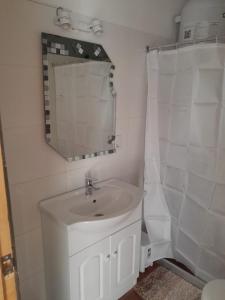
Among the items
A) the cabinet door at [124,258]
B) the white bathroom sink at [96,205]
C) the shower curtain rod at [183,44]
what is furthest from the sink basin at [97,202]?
the shower curtain rod at [183,44]

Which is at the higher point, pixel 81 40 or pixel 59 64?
pixel 81 40

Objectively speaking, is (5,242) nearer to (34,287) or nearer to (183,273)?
(34,287)

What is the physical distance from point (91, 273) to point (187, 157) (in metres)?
1.05

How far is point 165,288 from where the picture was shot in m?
1.78

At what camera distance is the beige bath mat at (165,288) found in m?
1.71

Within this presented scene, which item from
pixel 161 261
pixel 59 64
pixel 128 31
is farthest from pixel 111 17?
pixel 161 261

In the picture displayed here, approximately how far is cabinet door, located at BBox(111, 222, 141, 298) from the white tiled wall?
448 millimetres

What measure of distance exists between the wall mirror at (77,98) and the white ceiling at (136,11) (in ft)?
0.65

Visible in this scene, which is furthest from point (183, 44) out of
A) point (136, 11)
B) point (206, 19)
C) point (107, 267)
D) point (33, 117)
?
point (107, 267)

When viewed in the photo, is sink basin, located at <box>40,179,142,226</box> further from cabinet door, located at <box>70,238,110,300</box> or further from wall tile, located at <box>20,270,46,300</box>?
wall tile, located at <box>20,270,46,300</box>

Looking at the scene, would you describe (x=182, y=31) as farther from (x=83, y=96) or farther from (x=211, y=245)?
(x=211, y=245)

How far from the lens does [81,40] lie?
1.41 m

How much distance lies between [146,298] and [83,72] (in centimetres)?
169

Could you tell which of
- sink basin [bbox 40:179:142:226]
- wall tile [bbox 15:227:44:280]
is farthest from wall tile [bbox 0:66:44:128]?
wall tile [bbox 15:227:44:280]
